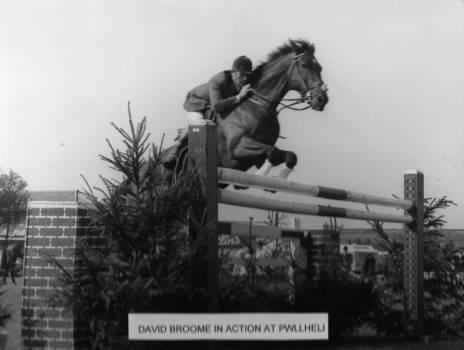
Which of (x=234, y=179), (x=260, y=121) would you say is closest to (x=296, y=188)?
(x=234, y=179)

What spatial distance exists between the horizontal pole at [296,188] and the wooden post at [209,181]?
121mm

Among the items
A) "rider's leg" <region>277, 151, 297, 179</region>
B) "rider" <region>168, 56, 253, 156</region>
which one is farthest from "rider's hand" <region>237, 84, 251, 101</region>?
"rider's leg" <region>277, 151, 297, 179</region>

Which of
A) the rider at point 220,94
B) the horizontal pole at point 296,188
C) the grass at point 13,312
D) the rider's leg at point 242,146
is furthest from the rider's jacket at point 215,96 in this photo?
the grass at point 13,312

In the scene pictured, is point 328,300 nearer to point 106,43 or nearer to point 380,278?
point 380,278

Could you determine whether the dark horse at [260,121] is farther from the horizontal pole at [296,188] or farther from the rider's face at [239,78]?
the horizontal pole at [296,188]

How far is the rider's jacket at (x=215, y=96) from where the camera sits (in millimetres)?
4172

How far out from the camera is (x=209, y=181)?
282 cm

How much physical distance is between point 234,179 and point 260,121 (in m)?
1.88

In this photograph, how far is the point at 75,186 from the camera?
10.3 feet

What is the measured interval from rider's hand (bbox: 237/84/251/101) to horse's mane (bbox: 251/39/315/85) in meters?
0.06

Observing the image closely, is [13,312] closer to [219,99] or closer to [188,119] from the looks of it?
[188,119]

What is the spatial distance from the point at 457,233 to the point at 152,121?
2342 millimetres

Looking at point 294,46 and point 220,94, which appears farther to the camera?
point 220,94
